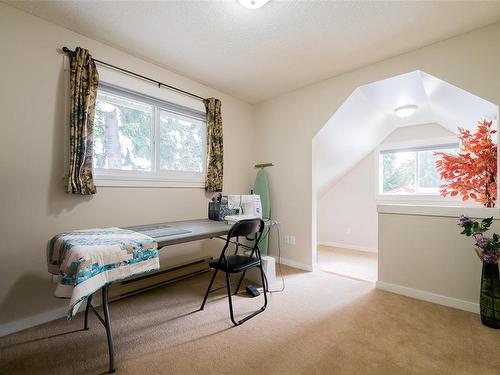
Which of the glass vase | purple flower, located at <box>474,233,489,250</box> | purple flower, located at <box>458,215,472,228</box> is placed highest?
purple flower, located at <box>458,215,472,228</box>

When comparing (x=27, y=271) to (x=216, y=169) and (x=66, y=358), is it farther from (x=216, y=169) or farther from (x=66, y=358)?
(x=216, y=169)

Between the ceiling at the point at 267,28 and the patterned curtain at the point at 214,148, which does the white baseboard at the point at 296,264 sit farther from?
the ceiling at the point at 267,28

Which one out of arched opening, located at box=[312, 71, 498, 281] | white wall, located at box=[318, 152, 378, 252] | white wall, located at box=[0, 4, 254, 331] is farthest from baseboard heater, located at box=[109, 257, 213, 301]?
white wall, located at box=[318, 152, 378, 252]

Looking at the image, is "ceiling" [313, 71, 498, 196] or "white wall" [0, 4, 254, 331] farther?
"ceiling" [313, 71, 498, 196]

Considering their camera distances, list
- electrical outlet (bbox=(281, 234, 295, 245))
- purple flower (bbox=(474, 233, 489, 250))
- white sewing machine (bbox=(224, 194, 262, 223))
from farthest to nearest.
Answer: electrical outlet (bbox=(281, 234, 295, 245))
white sewing machine (bbox=(224, 194, 262, 223))
purple flower (bbox=(474, 233, 489, 250))

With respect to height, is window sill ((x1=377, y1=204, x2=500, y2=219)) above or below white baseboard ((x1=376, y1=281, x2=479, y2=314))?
above

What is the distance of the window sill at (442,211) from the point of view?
6.41 feet

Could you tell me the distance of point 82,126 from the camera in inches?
79.1

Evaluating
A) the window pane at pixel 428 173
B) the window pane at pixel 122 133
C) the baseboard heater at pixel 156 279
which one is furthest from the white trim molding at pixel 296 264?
the window pane at pixel 428 173

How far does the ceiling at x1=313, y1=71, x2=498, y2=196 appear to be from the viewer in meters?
2.39

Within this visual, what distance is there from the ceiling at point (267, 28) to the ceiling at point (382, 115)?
1.33 feet

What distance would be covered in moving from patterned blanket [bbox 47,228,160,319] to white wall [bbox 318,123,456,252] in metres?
3.79

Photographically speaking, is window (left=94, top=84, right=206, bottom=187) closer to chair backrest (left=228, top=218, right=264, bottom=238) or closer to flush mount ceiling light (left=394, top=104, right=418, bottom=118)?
chair backrest (left=228, top=218, right=264, bottom=238)

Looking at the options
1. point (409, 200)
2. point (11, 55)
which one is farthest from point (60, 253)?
point (409, 200)
